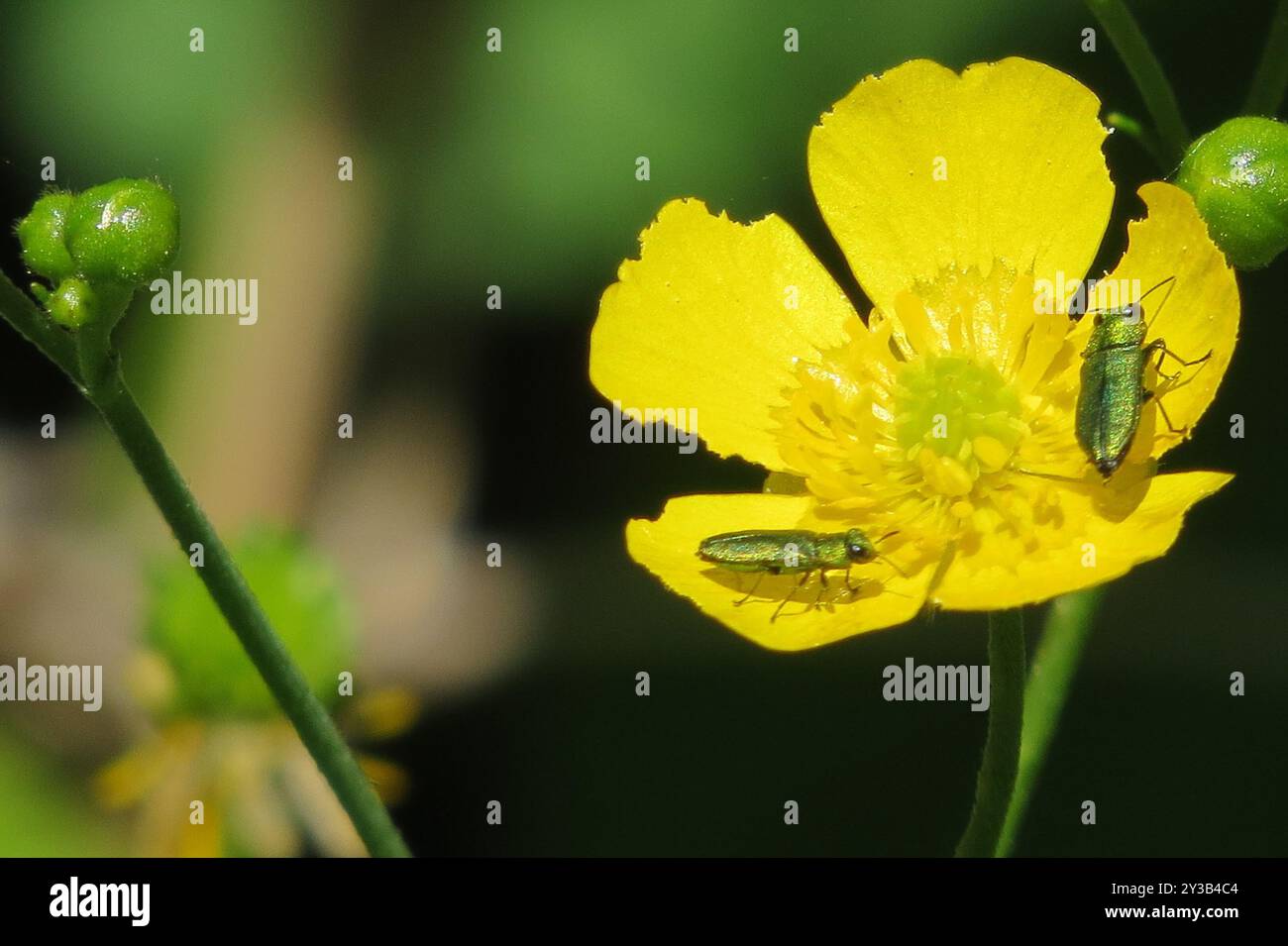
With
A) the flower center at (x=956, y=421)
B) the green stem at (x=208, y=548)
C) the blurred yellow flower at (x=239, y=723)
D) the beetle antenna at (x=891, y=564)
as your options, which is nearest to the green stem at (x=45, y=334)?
the green stem at (x=208, y=548)

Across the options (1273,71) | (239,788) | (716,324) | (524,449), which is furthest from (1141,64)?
(239,788)

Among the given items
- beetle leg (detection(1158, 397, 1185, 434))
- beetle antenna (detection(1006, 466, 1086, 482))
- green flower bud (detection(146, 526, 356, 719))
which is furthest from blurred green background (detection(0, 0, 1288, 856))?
beetle leg (detection(1158, 397, 1185, 434))

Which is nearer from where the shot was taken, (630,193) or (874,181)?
(874,181)

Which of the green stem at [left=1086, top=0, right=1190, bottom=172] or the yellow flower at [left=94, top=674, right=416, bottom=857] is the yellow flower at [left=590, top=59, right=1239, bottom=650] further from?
the yellow flower at [left=94, top=674, right=416, bottom=857]

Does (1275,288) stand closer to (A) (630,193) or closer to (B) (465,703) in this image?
(A) (630,193)
